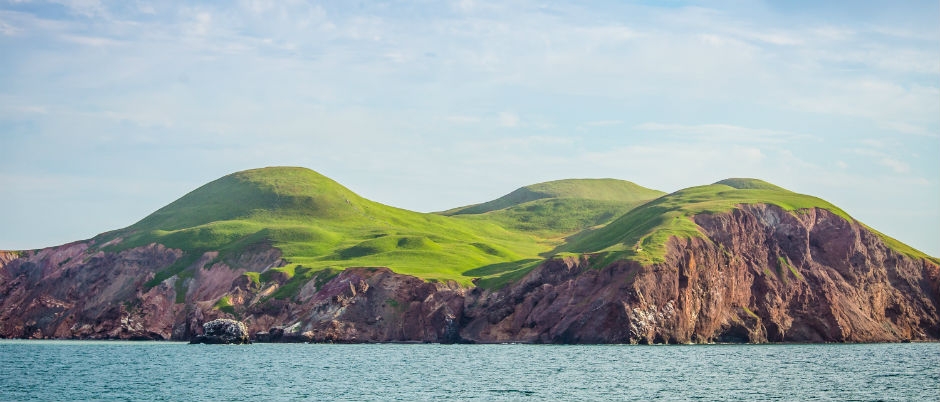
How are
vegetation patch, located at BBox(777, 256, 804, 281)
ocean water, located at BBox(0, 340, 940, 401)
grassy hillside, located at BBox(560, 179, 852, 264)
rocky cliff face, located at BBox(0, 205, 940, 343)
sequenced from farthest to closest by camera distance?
1. vegetation patch, located at BBox(777, 256, 804, 281)
2. grassy hillside, located at BBox(560, 179, 852, 264)
3. rocky cliff face, located at BBox(0, 205, 940, 343)
4. ocean water, located at BBox(0, 340, 940, 401)

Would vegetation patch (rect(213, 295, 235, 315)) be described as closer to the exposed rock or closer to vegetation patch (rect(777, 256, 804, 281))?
the exposed rock

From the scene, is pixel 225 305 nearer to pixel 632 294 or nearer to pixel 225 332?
pixel 225 332

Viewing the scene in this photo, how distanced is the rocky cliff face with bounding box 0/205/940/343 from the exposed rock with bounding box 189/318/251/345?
11018mm

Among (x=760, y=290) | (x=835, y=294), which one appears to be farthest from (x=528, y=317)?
(x=835, y=294)

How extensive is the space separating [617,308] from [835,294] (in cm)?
4263

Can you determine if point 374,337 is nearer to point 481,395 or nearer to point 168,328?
point 168,328

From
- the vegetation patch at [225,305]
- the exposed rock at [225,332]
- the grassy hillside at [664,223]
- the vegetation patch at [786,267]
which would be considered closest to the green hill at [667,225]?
the grassy hillside at [664,223]

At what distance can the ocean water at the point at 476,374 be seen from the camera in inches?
3031

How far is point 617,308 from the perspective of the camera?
484 ft

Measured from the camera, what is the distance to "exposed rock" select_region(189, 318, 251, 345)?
152875mm

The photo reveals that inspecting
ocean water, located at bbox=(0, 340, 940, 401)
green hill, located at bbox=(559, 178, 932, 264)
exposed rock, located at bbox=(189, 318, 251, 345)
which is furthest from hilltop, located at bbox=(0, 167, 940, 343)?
ocean water, located at bbox=(0, 340, 940, 401)

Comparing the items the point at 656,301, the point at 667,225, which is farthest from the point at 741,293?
the point at 656,301

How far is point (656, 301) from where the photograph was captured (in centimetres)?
15050

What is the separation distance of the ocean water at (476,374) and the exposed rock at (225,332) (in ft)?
53.9
